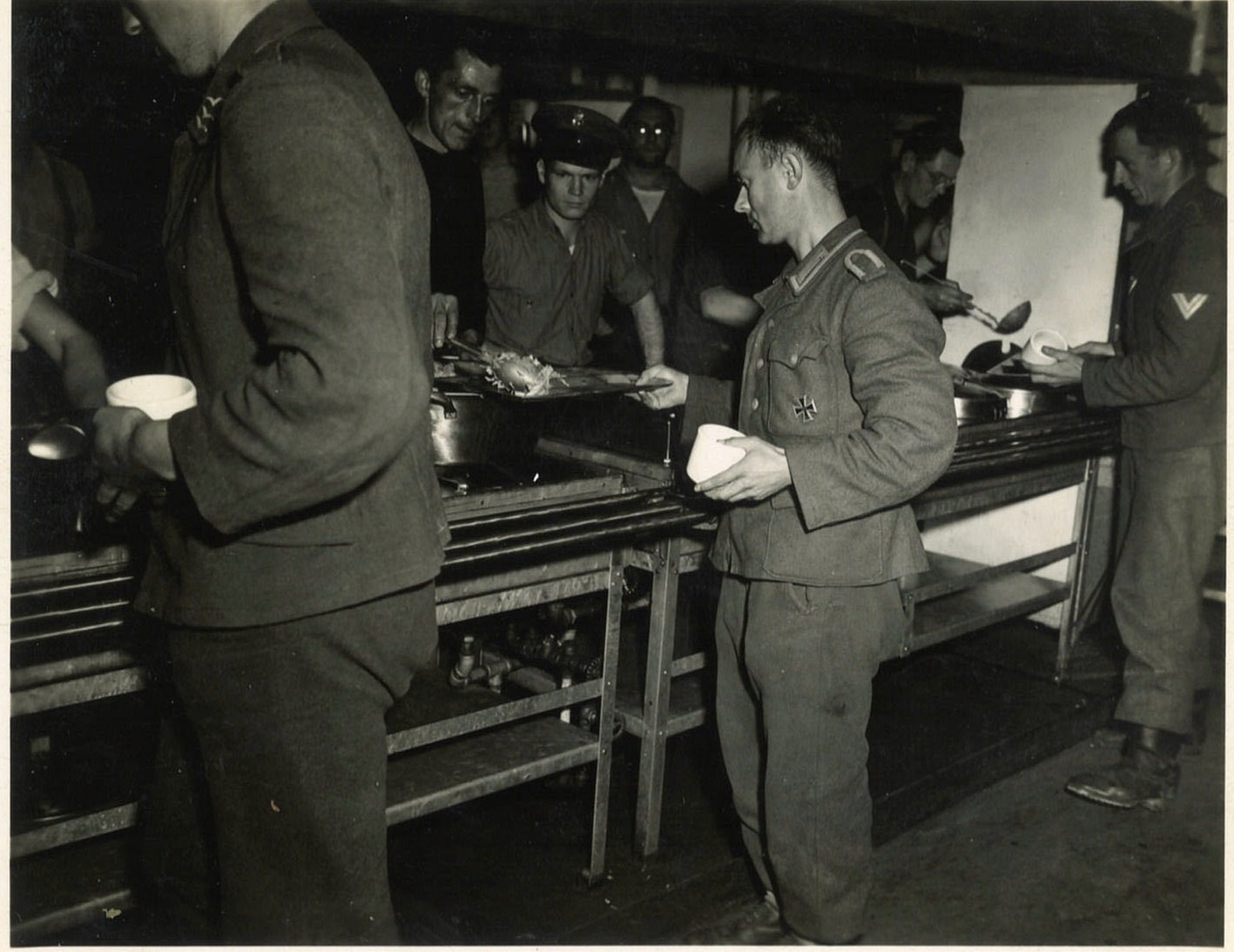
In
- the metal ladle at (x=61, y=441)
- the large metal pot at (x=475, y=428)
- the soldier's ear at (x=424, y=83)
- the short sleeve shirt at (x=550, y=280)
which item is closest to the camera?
the metal ladle at (x=61, y=441)

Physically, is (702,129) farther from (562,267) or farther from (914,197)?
(562,267)

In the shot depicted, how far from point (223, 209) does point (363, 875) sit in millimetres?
845

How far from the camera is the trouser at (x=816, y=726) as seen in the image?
6.41 feet

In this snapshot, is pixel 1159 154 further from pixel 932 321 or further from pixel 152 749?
pixel 152 749

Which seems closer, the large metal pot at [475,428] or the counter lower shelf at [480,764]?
the counter lower shelf at [480,764]

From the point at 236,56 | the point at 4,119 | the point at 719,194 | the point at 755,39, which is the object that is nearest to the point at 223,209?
the point at 236,56

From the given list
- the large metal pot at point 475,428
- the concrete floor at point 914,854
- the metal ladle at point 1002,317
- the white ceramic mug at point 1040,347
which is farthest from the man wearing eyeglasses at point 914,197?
the large metal pot at point 475,428

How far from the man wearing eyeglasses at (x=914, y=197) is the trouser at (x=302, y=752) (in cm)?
291

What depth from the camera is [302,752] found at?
4.33ft

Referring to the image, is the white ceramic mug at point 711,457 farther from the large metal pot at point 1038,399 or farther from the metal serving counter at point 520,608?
the large metal pot at point 1038,399

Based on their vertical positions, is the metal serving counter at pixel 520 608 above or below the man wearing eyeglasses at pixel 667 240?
below

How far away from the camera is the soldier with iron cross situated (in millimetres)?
1790

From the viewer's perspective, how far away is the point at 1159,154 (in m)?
2.96

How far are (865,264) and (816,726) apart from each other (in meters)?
0.83
